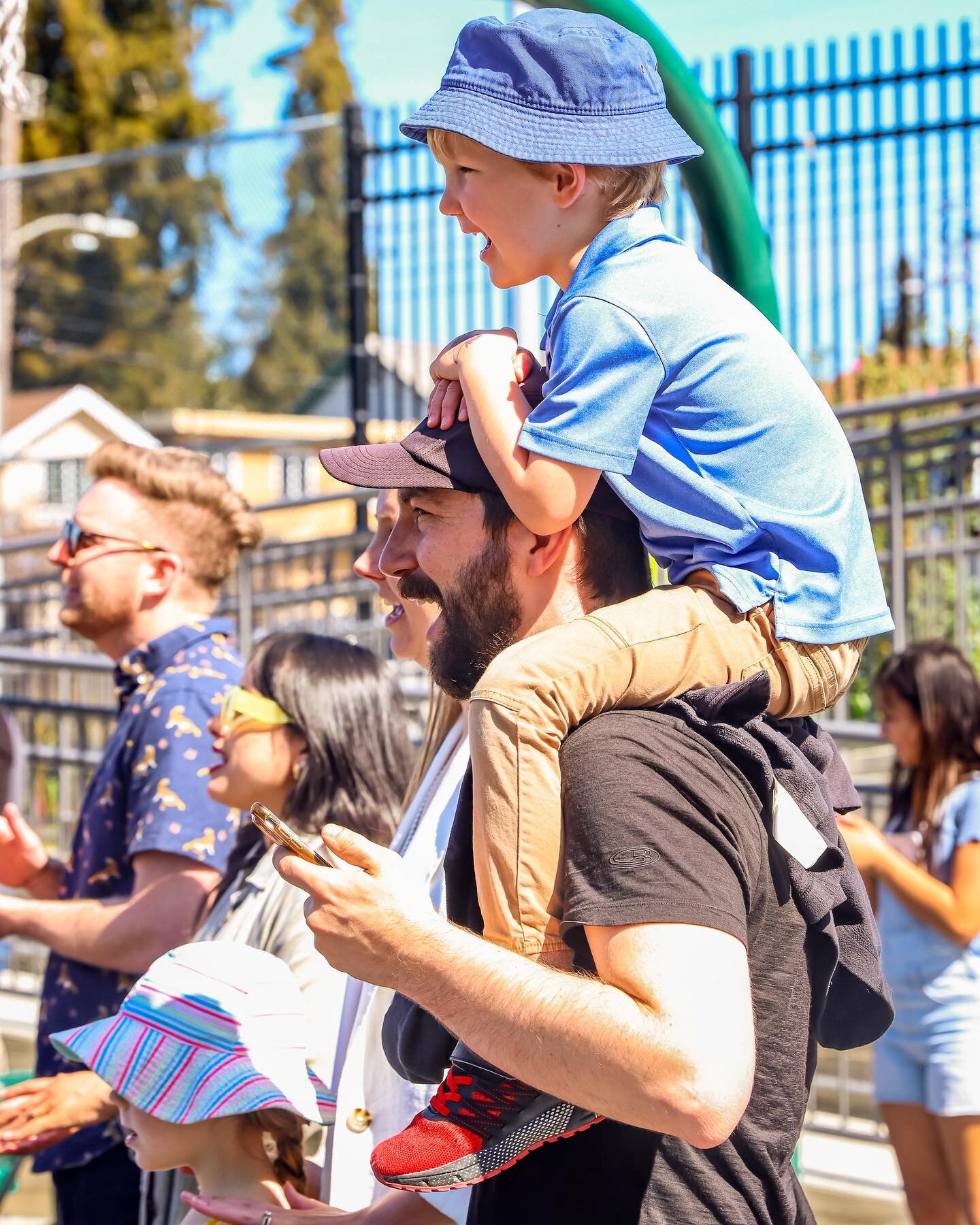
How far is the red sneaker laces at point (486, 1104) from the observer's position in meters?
1.61

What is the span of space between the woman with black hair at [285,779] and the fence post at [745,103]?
5662mm

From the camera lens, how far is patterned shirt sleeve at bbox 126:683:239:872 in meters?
3.13

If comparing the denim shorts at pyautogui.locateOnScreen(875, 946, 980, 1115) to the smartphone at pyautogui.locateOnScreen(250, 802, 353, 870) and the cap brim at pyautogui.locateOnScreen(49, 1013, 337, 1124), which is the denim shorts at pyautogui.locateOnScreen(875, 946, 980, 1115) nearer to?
the cap brim at pyautogui.locateOnScreen(49, 1013, 337, 1124)

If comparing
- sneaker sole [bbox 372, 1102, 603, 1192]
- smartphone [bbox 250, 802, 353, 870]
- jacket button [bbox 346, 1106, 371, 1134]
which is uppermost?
smartphone [bbox 250, 802, 353, 870]

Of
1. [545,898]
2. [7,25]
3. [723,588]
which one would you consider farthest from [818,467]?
[7,25]

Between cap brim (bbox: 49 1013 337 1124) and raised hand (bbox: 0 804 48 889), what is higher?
raised hand (bbox: 0 804 48 889)

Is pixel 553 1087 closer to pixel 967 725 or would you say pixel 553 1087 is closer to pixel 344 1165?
pixel 344 1165

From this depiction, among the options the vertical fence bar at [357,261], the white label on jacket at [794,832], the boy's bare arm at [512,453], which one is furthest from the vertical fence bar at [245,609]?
the white label on jacket at [794,832]

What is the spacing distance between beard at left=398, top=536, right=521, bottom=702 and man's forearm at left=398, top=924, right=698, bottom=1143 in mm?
388

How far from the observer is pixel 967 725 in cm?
419

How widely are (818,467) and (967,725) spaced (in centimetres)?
264

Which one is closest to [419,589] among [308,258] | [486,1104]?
[486,1104]

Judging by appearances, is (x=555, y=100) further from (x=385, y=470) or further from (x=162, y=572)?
(x=162, y=572)

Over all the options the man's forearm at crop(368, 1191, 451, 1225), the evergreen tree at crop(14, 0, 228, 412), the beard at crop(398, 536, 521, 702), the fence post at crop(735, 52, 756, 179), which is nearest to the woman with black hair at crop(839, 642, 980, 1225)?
the man's forearm at crop(368, 1191, 451, 1225)
